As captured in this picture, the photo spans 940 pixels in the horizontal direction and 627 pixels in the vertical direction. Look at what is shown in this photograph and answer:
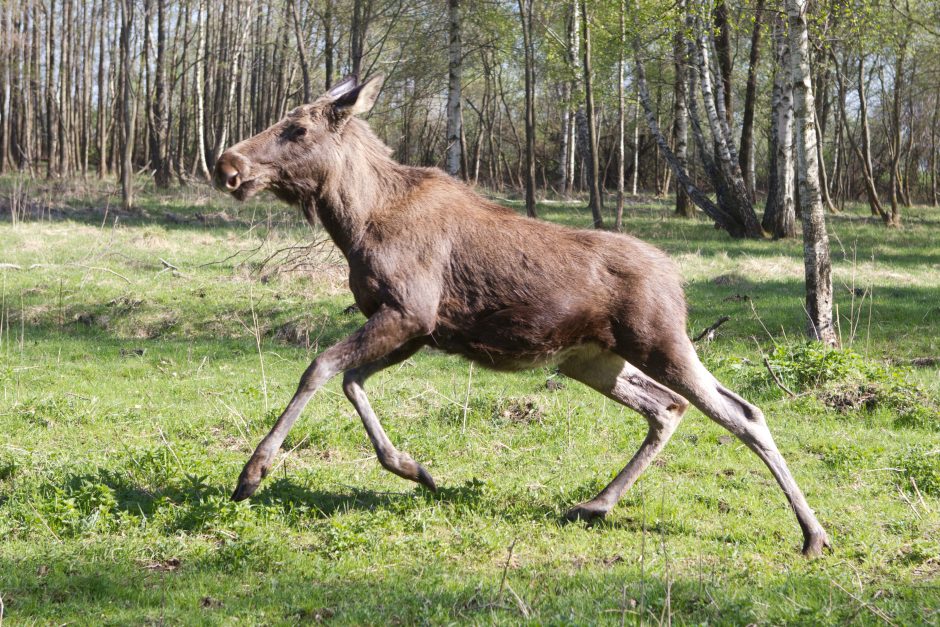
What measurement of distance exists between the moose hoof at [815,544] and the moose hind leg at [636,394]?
117cm

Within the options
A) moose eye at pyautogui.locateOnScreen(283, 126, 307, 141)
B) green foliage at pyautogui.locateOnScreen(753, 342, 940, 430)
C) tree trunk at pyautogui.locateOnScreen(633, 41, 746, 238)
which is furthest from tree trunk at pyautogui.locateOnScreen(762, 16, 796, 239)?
moose eye at pyautogui.locateOnScreen(283, 126, 307, 141)

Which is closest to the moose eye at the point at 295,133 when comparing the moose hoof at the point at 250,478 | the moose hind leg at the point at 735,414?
the moose hoof at the point at 250,478

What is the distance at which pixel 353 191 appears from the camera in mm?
5906

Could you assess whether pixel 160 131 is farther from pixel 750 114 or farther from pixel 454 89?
pixel 750 114

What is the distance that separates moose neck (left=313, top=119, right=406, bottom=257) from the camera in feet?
19.2

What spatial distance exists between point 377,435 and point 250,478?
2.81 ft

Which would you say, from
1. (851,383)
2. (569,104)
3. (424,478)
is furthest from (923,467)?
(569,104)

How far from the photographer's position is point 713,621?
4090 millimetres

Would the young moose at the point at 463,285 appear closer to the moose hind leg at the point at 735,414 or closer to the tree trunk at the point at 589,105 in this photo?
the moose hind leg at the point at 735,414

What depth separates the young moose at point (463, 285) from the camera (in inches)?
218

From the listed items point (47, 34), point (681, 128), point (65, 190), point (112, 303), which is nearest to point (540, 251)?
point (112, 303)

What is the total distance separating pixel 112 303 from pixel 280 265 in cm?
296

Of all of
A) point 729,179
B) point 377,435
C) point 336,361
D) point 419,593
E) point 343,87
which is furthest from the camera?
point 729,179

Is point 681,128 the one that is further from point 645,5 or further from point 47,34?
point 47,34
